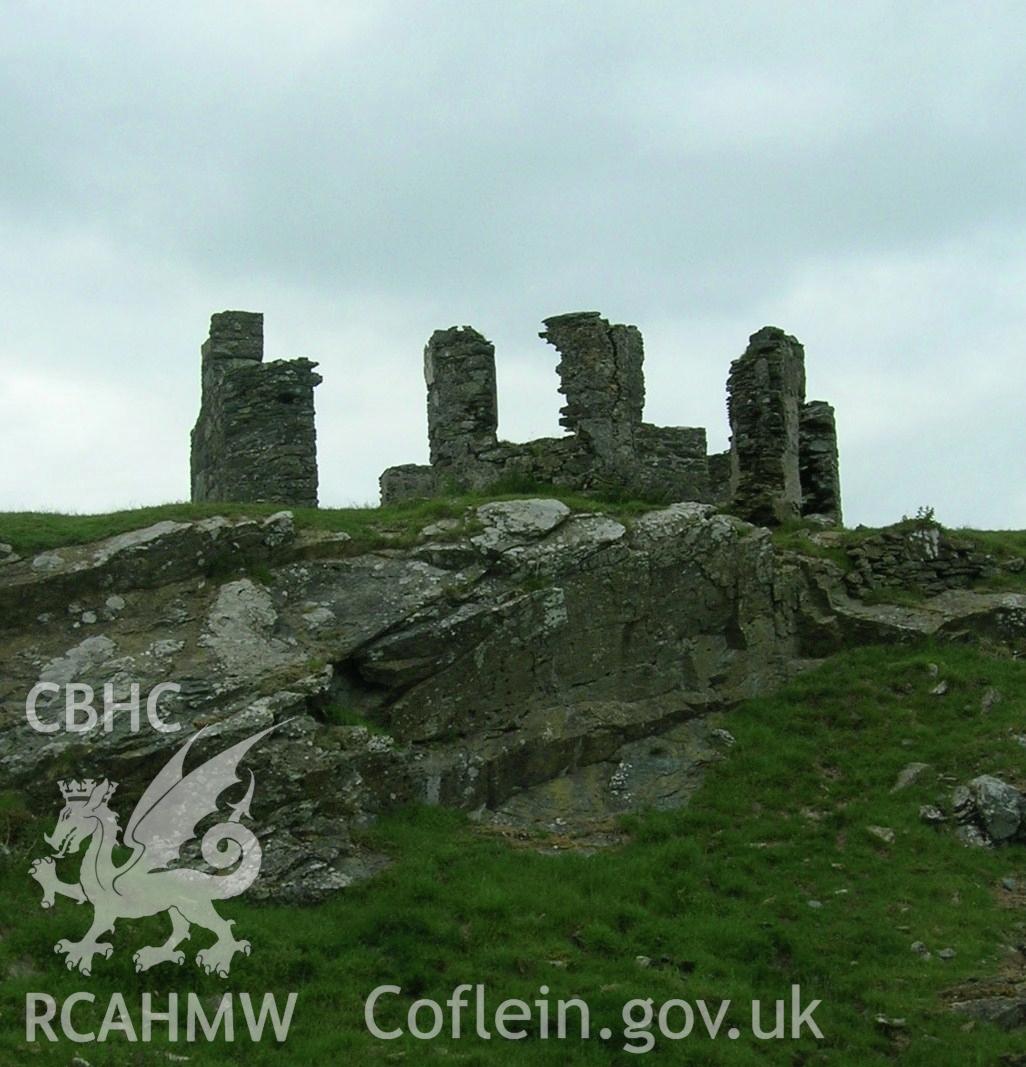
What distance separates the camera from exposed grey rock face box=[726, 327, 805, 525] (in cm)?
2748

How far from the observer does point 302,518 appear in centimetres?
2278

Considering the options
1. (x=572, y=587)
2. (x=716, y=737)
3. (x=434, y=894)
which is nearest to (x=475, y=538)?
(x=572, y=587)

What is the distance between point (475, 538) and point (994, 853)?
783 cm

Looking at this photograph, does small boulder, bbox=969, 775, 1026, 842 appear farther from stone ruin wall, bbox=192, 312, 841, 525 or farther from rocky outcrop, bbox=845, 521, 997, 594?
stone ruin wall, bbox=192, 312, 841, 525

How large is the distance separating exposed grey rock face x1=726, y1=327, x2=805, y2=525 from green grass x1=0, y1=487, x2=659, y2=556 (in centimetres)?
321

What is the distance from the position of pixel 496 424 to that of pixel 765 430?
4.61 metres

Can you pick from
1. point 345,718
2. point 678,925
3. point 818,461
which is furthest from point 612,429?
point 678,925

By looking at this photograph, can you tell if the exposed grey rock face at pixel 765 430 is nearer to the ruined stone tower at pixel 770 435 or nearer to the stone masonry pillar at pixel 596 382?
the ruined stone tower at pixel 770 435

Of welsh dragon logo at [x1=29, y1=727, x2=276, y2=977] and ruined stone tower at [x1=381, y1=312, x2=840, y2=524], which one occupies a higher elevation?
ruined stone tower at [x1=381, y1=312, x2=840, y2=524]

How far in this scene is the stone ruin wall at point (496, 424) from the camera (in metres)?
26.2

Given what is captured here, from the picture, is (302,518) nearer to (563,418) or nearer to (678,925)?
(563,418)

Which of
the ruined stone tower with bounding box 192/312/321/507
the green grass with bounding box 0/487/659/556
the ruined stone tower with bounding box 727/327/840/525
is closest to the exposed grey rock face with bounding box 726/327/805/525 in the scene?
the ruined stone tower with bounding box 727/327/840/525

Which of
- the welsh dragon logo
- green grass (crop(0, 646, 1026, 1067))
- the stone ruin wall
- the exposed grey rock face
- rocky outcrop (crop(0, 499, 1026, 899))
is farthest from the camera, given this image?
the exposed grey rock face

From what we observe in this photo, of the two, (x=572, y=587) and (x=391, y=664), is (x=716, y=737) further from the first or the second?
(x=391, y=664)
